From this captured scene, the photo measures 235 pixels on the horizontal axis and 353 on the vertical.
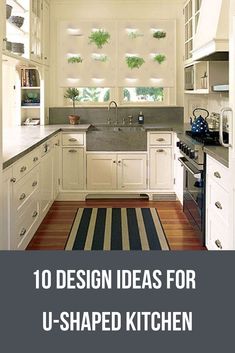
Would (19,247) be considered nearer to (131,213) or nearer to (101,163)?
(131,213)

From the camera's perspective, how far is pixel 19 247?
166 inches

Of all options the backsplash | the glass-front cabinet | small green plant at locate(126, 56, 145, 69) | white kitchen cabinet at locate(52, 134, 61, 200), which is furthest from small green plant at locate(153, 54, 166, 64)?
white kitchen cabinet at locate(52, 134, 61, 200)

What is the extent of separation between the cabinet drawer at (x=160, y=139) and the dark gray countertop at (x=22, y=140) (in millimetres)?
810

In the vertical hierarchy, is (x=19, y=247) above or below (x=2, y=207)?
below

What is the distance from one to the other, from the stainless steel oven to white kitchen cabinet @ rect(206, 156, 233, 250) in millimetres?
182

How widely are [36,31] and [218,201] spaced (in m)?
3.77

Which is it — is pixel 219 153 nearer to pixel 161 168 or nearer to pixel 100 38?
pixel 161 168

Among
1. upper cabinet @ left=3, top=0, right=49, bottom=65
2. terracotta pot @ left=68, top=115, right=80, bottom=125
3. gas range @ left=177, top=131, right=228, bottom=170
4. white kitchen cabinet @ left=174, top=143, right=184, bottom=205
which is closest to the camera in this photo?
gas range @ left=177, top=131, right=228, bottom=170

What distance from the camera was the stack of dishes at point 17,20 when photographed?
5809mm

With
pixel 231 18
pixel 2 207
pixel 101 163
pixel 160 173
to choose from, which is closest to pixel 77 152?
pixel 101 163

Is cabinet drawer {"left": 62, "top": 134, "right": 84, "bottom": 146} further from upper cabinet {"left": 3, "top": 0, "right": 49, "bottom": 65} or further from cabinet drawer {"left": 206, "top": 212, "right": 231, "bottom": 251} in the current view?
cabinet drawer {"left": 206, "top": 212, "right": 231, "bottom": 251}

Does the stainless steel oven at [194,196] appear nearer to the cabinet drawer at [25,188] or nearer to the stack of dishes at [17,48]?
the cabinet drawer at [25,188]

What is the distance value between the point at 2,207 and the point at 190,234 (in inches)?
92.4

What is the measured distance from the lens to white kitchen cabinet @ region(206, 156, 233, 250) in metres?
3.57
